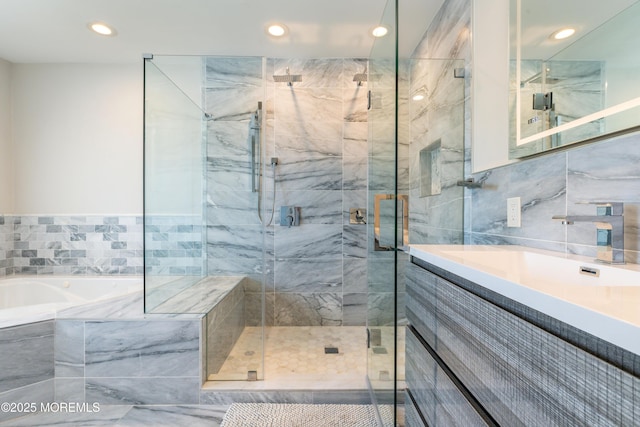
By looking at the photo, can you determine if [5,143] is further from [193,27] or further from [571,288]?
[571,288]

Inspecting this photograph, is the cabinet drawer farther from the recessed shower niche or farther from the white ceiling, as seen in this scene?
the white ceiling

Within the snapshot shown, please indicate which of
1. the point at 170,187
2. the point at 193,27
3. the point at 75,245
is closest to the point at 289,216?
the point at 170,187

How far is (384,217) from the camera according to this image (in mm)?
1467

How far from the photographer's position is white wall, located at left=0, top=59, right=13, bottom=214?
2.63 m

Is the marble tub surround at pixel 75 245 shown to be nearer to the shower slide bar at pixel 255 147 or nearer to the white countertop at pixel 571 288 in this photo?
the shower slide bar at pixel 255 147

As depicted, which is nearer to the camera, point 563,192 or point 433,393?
point 433,393

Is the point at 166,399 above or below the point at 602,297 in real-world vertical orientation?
below

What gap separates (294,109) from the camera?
274cm

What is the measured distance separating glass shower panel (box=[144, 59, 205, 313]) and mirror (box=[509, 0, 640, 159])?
79.7 inches

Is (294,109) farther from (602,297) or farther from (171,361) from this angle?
(602,297)

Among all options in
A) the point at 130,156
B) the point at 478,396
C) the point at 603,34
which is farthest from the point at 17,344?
the point at 603,34

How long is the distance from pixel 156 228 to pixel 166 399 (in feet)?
3.54

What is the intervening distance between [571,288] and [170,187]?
228cm

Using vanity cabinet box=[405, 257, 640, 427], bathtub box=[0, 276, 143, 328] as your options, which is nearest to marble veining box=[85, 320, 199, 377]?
bathtub box=[0, 276, 143, 328]
